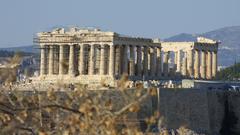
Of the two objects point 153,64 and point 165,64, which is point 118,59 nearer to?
point 153,64

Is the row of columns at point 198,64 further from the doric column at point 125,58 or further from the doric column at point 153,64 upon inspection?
the doric column at point 125,58

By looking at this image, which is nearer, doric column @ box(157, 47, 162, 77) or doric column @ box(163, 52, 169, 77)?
doric column @ box(157, 47, 162, 77)

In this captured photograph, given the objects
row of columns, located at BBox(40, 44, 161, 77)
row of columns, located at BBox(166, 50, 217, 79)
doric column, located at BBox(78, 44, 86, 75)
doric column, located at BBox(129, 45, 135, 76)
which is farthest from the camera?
row of columns, located at BBox(166, 50, 217, 79)

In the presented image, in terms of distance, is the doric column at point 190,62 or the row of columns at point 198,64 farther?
the row of columns at point 198,64

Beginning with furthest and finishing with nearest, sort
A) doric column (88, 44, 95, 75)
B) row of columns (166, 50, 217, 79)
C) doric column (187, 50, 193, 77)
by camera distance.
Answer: row of columns (166, 50, 217, 79), doric column (187, 50, 193, 77), doric column (88, 44, 95, 75)

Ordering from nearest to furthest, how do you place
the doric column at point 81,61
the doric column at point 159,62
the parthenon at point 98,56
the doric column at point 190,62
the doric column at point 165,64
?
the parthenon at point 98,56 < the doric column at point 81,61 < the doric column at point 159,62 < the doric column at point 165,64 < the doric column at point 190,62

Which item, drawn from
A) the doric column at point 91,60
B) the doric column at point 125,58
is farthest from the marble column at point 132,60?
the doric column at point 91,60


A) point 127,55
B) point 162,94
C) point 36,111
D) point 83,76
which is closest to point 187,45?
point 127,55

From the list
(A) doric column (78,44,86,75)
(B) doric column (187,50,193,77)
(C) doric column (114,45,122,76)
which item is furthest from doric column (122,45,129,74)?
(B) doric column (187,50,193,77)

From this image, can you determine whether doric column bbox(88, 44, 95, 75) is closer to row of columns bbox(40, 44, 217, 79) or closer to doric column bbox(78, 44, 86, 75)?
row of columns bbox(40, 44, 217, 79)

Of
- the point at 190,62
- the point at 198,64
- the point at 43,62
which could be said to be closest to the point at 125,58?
the point at 43,62

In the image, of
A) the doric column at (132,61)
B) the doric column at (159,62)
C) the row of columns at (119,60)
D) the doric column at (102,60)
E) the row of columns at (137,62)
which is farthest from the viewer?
the doric column at (159,62)

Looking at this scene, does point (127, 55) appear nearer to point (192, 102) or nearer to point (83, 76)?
point (83, 76)

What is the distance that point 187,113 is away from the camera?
6669 cm
